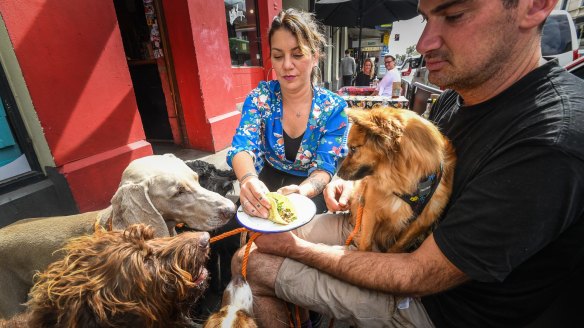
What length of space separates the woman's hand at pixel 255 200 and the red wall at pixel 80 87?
2.92m

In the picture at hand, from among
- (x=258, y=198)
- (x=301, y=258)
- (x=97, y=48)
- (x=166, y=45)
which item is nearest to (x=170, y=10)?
(x=166, y=45)

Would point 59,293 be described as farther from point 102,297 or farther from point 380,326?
point 380,326

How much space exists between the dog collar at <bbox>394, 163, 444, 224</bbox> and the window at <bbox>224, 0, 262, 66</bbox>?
23.5 ft

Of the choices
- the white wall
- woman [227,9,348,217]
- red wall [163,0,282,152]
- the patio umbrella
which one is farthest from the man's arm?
the white wall

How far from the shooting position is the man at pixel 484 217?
1.04 meters

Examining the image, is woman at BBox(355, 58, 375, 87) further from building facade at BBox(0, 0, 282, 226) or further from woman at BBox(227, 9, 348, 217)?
woman at BBox(227, 9, 348, 217)

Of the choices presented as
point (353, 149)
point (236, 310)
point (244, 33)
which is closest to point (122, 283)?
point (236, 310)

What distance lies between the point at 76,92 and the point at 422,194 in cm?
413

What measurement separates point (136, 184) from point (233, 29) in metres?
6.80

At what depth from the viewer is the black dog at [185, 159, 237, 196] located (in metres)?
3.68

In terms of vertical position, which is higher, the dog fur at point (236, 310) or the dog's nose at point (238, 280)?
the dog's nose at point (238, 280)

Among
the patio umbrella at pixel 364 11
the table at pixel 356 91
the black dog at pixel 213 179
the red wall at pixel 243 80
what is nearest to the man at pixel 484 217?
the black dog at pixel 213 179

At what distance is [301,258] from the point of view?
164 centimetres

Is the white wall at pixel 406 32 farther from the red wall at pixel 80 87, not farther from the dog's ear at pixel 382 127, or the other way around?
the dog's ear at pixel 382 127
